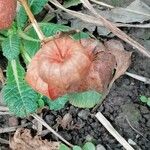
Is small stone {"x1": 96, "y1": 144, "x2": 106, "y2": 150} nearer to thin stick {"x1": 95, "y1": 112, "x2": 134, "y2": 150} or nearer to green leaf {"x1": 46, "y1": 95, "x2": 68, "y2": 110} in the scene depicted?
thin stick {"x1": 95, "y1": 112, "x2": 134, "y2": 150}

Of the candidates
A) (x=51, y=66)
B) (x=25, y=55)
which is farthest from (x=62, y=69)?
(x=25, y=55)

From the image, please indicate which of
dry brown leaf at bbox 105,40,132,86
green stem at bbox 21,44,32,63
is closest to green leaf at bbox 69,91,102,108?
dry brown leaf at bbox 105,40,132,86

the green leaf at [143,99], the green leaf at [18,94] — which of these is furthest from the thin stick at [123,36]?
the green leaf at [18,94]

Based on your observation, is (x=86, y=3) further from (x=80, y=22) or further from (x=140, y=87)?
(x=140, y=87)

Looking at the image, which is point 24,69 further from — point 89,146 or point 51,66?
point 51,66

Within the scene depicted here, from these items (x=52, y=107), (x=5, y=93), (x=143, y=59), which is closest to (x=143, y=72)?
(x=143, y=59)
